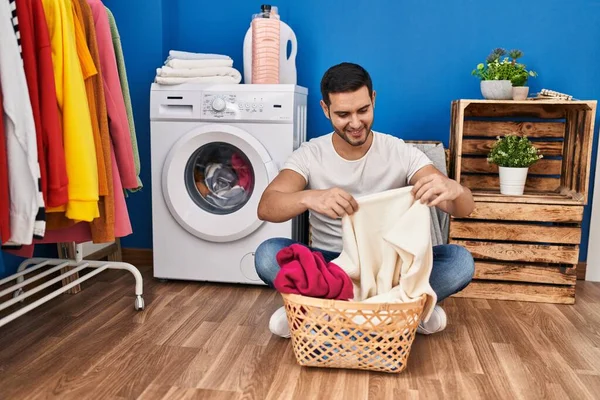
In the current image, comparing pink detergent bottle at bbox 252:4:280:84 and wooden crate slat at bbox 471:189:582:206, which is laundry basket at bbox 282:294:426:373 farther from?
pink detergent bottle at bbox 252:4:280:84

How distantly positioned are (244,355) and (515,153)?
1.38 m

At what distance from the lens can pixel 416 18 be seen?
2564 mm

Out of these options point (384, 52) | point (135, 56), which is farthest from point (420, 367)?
point (135, 56)

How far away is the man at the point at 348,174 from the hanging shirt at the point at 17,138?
2.04ft

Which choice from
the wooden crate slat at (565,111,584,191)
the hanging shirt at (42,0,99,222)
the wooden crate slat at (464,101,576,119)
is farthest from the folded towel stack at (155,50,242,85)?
the wooden crate slat at (565,111,584,191)

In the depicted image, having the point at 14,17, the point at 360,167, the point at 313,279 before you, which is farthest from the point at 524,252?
the point at 14,17

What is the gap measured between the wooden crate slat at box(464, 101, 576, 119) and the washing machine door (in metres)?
0.97

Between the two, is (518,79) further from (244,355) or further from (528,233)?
(244,355)

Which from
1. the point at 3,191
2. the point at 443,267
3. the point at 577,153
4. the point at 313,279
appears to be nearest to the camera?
the point at 3,191

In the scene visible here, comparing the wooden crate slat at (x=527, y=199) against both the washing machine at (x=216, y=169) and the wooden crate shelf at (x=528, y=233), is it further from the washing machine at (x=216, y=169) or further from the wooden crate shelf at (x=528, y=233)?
the washing machine at (x=216, y=169)

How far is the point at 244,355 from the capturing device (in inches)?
64.9

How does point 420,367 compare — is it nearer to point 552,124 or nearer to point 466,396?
point 466,396

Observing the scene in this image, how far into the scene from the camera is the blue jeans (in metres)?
1.69

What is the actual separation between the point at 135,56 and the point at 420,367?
1.89 metres
